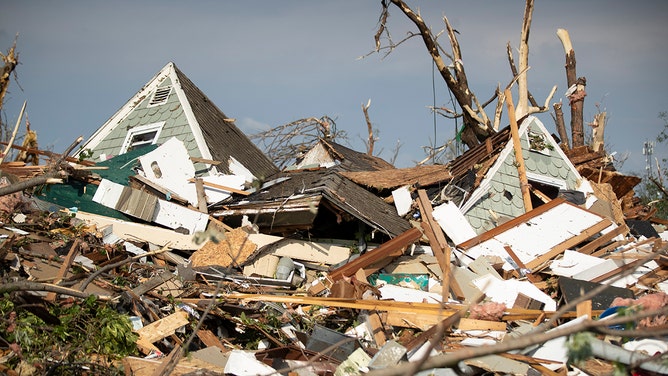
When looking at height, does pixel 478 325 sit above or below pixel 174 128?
below

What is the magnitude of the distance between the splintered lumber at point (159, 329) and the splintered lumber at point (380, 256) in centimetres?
251

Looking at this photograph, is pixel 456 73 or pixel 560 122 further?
pixel 560 122

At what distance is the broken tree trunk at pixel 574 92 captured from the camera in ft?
54.7

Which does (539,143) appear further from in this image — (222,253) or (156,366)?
(156,366)

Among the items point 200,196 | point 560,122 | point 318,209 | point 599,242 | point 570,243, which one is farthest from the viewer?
point 560,122

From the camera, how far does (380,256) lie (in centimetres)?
896

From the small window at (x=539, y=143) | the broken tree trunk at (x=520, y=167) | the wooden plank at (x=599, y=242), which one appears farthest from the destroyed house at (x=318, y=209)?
the small window at (x=539, y=143)

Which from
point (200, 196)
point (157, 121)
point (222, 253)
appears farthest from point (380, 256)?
point (157, 121)

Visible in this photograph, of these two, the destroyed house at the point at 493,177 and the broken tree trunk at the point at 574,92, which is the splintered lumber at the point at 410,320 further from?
the broken tree trunk at the point at 574,92

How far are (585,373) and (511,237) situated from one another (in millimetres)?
4182

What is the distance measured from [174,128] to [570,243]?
7907mm

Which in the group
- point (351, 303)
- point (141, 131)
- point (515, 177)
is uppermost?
point (515, 177)

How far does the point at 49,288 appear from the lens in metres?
5.54

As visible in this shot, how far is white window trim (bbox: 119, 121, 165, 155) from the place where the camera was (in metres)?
13.2
